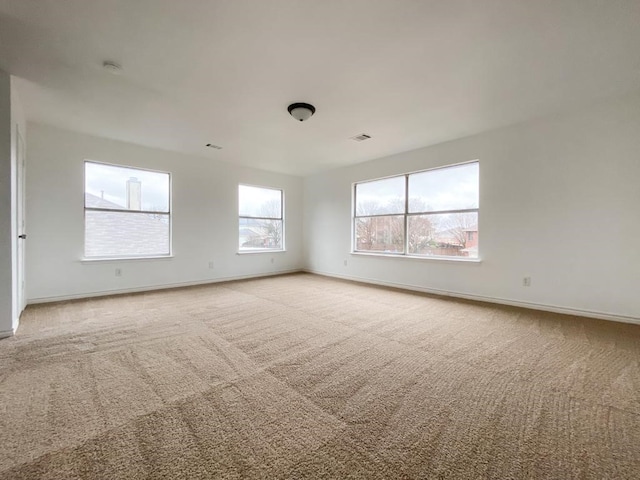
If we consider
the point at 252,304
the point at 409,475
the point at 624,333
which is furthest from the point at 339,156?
the point at 409,475

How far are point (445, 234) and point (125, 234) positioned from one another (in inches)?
212

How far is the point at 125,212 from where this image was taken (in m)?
4.61

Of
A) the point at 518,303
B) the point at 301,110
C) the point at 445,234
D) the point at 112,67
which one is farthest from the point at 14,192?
the point at 518,303

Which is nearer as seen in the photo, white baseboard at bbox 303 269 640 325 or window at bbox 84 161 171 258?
white baseboard at bbox 303 269 640 325

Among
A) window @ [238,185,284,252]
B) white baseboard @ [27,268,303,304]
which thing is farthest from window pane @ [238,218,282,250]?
white baseboard @ [27,268,303,304]

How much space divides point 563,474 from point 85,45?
4091mm

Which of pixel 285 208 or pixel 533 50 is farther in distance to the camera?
pixel 285 208

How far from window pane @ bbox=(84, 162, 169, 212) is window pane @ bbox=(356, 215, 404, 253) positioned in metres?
3.83

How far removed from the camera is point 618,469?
1.23m

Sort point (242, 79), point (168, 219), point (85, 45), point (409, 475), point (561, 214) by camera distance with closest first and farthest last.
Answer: point (409, 475), point (85, 45), point (242, 79), point (561, 214), point (168, 219)

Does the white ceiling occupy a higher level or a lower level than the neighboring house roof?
higher

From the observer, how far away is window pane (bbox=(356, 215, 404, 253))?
5266 mm

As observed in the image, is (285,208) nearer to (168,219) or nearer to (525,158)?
(168,219)

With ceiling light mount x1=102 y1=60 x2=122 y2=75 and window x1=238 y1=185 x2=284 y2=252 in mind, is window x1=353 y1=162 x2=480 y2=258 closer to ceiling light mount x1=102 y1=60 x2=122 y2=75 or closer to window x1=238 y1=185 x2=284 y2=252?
window x1=238 y1=185 x2=284 y2=252
